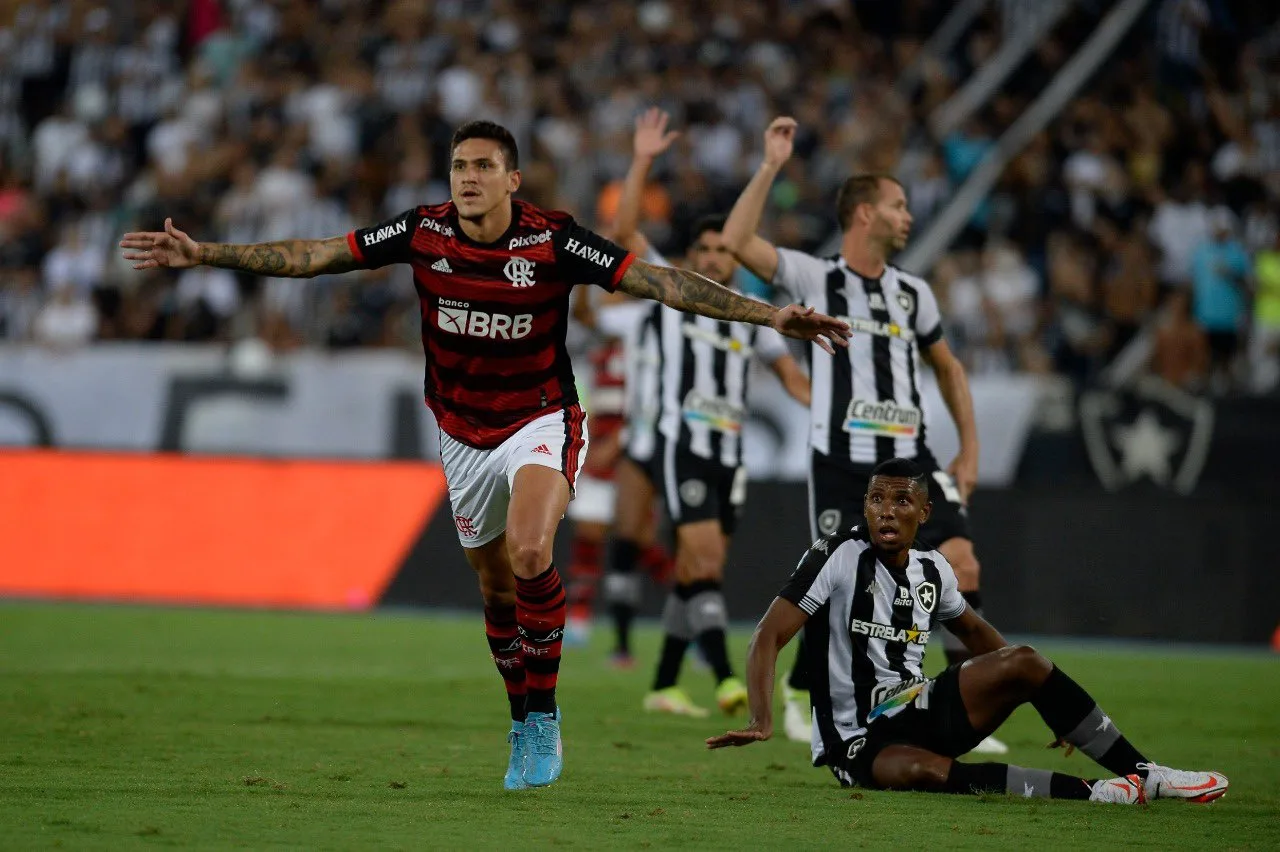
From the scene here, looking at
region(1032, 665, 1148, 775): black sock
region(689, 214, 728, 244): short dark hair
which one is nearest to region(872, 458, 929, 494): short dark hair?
region(1032, 665, 1148, 775): black sock

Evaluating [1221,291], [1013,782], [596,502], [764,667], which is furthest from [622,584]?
[1221,291]

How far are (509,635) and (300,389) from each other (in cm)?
1118

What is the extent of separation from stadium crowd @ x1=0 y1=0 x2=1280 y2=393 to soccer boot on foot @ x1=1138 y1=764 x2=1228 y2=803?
33.1 ft

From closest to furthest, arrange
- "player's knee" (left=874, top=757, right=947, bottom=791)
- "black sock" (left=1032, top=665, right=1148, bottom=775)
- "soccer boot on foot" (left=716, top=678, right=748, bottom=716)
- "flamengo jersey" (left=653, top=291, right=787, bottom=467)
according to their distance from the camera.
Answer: "black sock" (left=1032, top=665, right=1148, bottom=775) → "player's knee" (left=874, top=757, right=947, bottom=791) → "soccer boot on foot" (left=716, top=678, right=748, bottom=716) → "flamengo jersey" (left=653, top=291, right=787, bottom=467)

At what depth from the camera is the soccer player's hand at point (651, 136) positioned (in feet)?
29.4

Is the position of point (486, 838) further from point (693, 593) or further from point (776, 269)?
point (693, 593)

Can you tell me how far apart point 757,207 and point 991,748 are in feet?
8.79

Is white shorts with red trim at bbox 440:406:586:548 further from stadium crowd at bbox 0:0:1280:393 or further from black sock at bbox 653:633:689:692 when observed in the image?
stadium crowd at bbox 0:0:1280:393

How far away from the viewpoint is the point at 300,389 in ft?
60.8

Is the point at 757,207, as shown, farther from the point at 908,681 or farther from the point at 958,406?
the point at 908,681

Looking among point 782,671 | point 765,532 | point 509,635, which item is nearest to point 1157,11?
point 765,532

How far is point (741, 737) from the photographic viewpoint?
6230mm

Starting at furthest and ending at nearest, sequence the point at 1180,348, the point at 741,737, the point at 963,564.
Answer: the point at 1180,348, the point at 963,564, the point at 741,737

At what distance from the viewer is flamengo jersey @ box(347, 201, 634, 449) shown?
7270 mm
